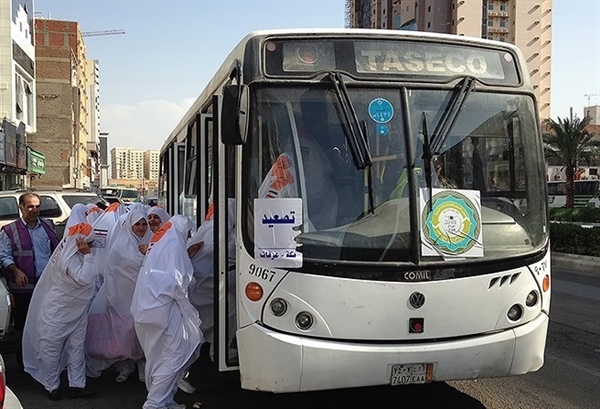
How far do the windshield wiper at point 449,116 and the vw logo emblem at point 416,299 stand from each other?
1.02m

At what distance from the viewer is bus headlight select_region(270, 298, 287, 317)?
13.4 ft

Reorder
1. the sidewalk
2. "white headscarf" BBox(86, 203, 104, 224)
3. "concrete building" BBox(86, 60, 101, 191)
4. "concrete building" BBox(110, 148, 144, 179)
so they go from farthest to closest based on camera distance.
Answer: "concrete building" BBox(110, 148, 144, 179) → "concrete building" BBox(86, 60, 101, 191) → the sidewalk → "white headscarf" BBox(86, 203, 104, 224)

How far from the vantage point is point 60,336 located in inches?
213

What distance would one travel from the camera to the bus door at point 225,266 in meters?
4.58

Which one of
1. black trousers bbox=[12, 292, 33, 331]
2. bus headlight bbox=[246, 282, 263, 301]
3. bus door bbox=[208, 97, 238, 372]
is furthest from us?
black trousers bbox=[12, 292, 33, 331]

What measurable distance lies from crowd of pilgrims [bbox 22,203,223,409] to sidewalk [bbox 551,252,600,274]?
37.2ft

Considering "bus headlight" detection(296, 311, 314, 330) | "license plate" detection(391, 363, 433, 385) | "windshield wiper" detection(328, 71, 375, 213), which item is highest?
"windshield wiper" detection(328, 71, 375, 213)

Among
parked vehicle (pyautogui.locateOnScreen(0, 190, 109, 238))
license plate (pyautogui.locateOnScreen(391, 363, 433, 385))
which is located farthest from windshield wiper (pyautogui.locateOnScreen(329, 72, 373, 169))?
parked vehicle (pyautogui.locateOnScreen(0, 190, 109, 238))

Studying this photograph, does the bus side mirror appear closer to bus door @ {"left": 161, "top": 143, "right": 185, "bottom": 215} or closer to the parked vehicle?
bus door @ {"left": 161, "top": 143, "right": 185, "bottom": 215}

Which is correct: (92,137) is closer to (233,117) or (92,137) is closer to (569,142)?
(569,142)

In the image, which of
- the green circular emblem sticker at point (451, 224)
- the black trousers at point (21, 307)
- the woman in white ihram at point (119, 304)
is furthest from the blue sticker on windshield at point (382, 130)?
the black trousers at point (21, 307)

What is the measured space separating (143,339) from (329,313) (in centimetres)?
172

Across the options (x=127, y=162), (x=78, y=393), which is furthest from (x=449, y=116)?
(x=127, y=162)

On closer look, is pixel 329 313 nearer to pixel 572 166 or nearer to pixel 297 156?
pixel 297 156
